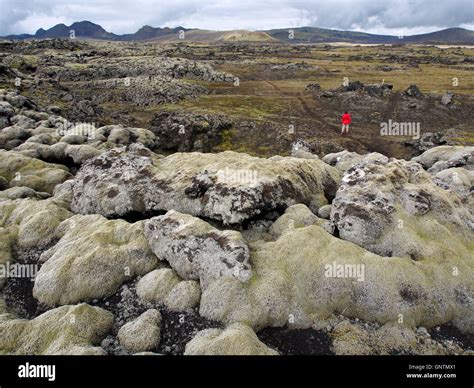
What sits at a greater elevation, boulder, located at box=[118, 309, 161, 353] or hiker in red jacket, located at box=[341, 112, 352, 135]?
hiker in red jacket, located at box=[341, 112, 352, 135]

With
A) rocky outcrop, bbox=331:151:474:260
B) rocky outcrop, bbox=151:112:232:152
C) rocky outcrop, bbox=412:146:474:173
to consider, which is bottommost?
rocky outcrop, bbox=331:151:474:260

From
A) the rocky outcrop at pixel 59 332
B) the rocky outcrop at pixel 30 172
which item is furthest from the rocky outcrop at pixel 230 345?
the rocky outcrop at pixel 30 172

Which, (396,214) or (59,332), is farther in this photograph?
(396,214)

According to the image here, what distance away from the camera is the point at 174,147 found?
62.0 m

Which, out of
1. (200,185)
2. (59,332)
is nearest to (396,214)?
(200,185)

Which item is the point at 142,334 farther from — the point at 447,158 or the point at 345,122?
the point at 345,122

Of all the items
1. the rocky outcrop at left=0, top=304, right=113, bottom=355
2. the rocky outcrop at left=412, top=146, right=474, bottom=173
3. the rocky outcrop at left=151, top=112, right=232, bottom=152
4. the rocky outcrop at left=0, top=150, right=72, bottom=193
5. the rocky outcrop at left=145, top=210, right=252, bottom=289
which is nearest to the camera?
the rocky outcrop at left=0, top=304, right=113, bottom=355

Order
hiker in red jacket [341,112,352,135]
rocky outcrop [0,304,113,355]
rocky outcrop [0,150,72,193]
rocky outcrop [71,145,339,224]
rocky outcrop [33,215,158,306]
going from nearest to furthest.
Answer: rocky outcrop [0,304,113,355] → rocky outcrop [33,215,158,306] → rocky outcrop [71,145,339,224] → rocky outcrop [0,150,72,193] → hiker in red jacket [341,112,352,135]

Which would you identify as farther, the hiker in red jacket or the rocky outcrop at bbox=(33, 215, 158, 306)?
the hiker in red jacket

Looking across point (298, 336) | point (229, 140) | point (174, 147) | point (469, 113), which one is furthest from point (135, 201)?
point (469, 113)

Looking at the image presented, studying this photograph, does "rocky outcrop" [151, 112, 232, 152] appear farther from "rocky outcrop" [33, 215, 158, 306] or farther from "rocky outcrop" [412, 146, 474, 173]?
"rocky outcrop" [33, 215, 158, 306]

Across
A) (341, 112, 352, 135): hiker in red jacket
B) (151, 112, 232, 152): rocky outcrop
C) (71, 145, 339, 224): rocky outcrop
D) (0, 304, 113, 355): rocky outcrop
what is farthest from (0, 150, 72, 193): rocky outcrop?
(341, 112, 352, 135): hiker in red jacket

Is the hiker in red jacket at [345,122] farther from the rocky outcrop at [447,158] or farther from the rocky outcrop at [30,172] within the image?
the rocky outcrop at [30,172]
